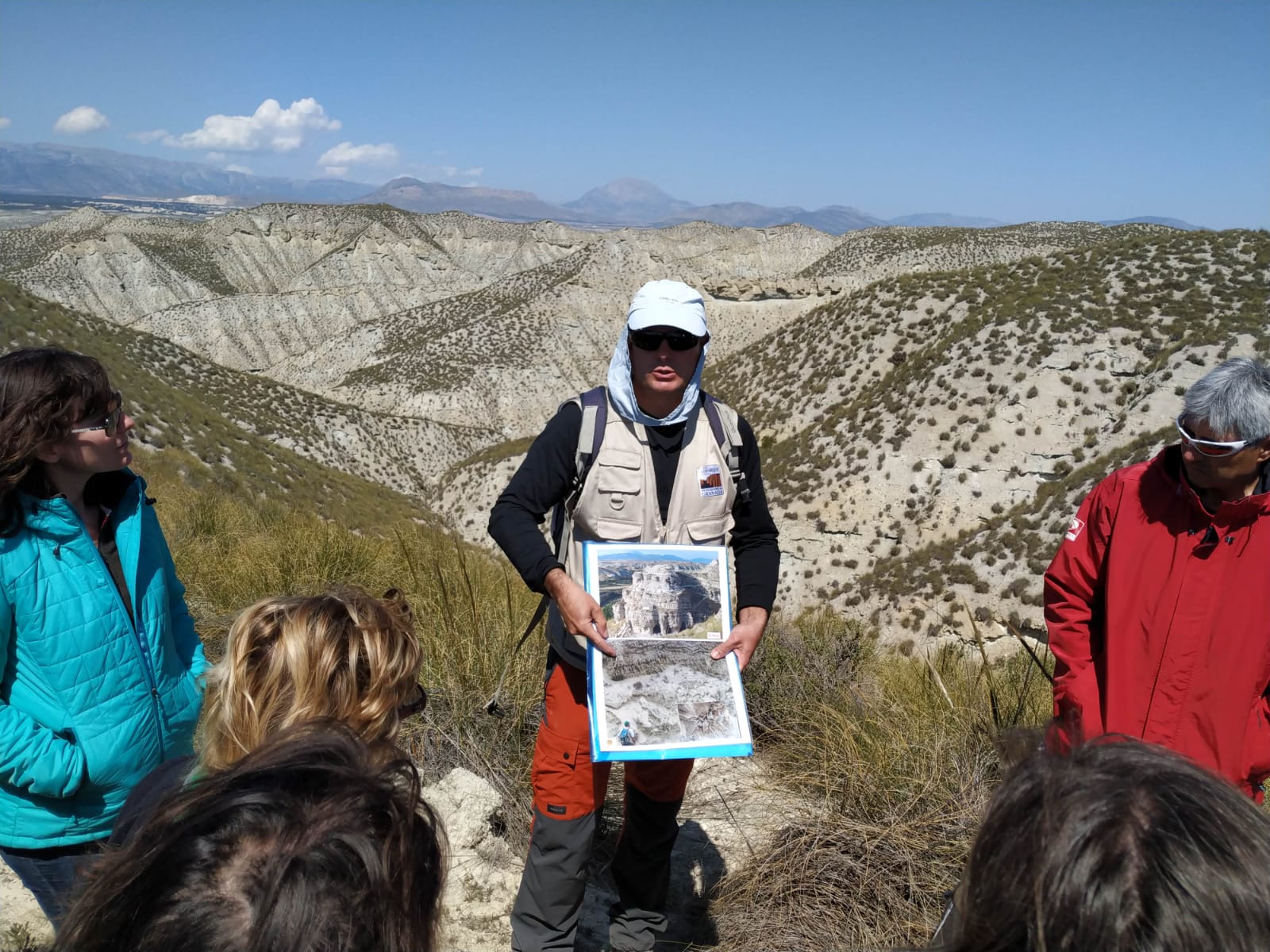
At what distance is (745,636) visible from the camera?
8.07 ft

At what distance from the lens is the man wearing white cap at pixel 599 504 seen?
251cm

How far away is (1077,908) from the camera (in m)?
1.00

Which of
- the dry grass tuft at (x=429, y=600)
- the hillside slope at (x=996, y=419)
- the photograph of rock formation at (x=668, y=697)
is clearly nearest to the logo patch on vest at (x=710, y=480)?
the photograph of rock formation at (x=668, y=697)

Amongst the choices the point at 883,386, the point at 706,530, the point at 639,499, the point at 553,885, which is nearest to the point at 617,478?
the point at 639,499

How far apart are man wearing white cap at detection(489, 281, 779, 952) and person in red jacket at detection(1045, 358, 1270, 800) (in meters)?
1.09

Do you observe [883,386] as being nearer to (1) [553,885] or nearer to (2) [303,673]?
(1) [553,885]

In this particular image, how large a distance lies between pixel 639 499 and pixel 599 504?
126 millimetres

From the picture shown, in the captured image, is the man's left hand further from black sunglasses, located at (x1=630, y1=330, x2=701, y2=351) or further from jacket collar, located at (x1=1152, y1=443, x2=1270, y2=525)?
jacket collar, located at (x1=1152, y1=443, x2=1270, y2=525)

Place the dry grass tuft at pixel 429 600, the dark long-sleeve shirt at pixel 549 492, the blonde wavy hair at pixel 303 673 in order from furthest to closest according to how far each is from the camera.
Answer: the dry grass tuft at pixel 429 600 → the dark long-sleeve shirt at pixel 549 492 → the blonde wavy hair at pixel 303 673

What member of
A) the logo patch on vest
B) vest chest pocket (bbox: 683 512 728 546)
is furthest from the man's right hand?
the logo patch on vest

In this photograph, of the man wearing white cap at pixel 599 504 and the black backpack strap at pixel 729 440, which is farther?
the black backpack strap at pixel 729 440

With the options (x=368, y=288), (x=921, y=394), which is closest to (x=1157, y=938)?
(x=921, y=394)

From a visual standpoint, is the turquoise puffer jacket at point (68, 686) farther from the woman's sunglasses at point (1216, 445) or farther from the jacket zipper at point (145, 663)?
the woman's sunglasses at point (1216, 445)

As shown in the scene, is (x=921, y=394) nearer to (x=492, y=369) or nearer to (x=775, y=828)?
(x=775, y=828)
